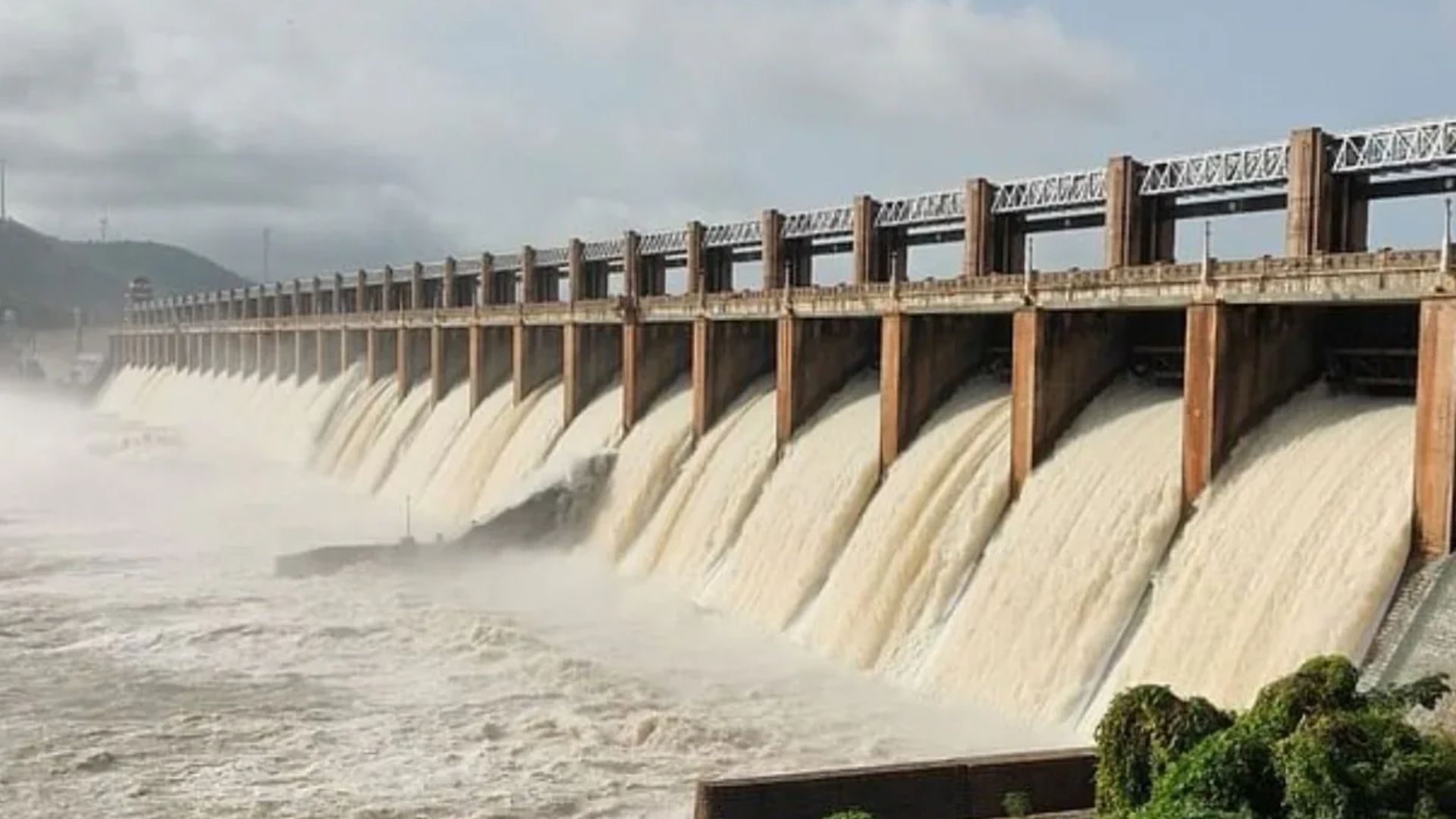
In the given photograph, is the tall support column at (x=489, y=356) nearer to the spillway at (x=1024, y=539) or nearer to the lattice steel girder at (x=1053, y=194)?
the spillway at (x=1024, y=539)

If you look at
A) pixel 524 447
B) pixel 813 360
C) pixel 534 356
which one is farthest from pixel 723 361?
pixel 534 356

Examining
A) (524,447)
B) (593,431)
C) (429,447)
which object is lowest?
(429,447)

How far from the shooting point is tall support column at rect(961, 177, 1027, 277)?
32938mm

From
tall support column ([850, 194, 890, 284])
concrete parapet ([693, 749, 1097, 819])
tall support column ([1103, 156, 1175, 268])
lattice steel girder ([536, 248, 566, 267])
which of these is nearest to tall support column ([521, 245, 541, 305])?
lattice steel girder ([536, 248, 566, 267])

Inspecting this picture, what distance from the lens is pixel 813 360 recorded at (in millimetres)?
35188

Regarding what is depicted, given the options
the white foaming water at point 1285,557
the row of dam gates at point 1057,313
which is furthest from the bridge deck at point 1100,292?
the white foaming water at point 1285,557

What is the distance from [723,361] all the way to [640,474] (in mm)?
3801

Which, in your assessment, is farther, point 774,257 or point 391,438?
point 391,438

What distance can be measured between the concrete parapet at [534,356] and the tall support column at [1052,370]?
26.4 m

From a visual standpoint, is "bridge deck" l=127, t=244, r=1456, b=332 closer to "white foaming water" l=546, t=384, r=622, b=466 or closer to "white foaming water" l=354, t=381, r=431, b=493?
"white foaming water" l=546, t=384, r=622, b=466

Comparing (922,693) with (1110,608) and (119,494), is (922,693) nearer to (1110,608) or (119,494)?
(1110,608)

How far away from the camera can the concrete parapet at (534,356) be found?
50719mm

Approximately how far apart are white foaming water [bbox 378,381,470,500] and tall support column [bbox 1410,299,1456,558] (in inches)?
1459

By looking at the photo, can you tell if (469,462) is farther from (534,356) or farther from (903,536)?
(903,536)
